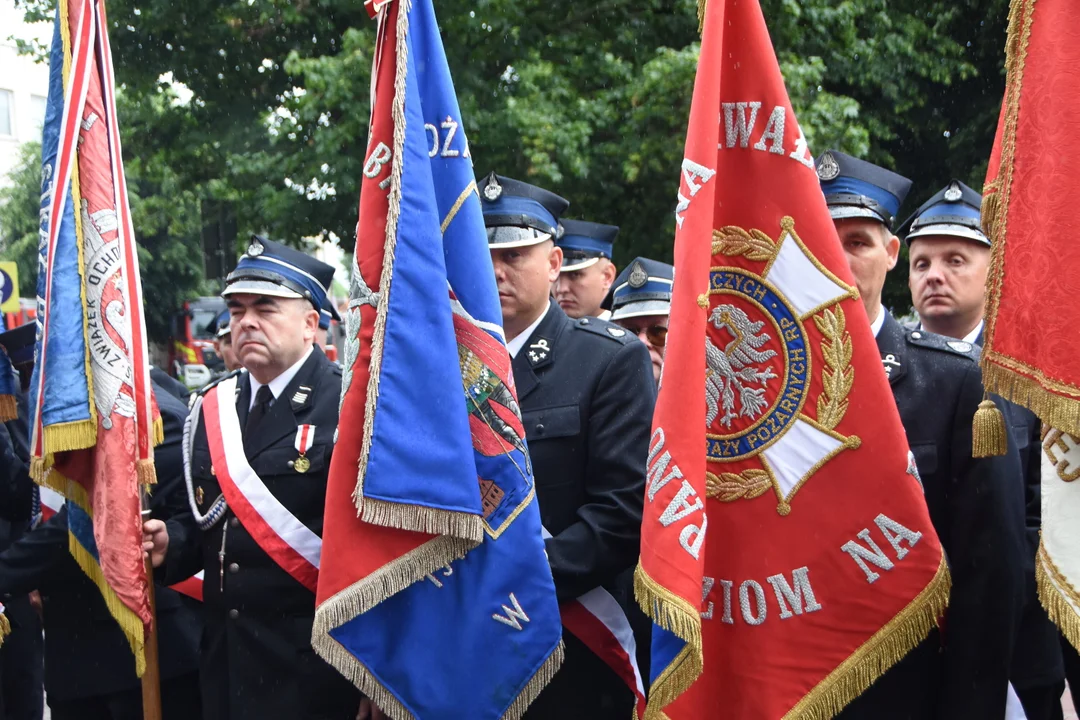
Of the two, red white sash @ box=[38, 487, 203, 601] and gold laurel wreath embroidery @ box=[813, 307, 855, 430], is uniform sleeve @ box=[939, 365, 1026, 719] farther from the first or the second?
red white sash @ box=[38, 487, 203, 601]

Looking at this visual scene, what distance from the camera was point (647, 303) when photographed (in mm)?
5715

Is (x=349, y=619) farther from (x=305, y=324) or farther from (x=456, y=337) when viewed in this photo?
(x=305, y=324)

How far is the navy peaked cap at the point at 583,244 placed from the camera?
6158 millimetres

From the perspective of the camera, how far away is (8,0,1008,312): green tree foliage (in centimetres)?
1080

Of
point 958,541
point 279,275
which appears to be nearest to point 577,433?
point 958,541

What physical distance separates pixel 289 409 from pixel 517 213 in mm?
1059

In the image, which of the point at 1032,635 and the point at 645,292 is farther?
the point at 645,292

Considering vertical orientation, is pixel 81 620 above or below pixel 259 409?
below

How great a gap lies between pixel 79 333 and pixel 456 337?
1.68 m

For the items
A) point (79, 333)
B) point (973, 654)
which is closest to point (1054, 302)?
point (973, 654)

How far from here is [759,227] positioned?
3006mm

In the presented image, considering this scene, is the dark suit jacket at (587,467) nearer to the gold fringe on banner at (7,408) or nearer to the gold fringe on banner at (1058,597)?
the gold fringe on banner at (1058,597)

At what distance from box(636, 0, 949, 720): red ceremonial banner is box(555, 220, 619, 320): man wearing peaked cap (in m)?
3.07

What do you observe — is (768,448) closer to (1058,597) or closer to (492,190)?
(1058,597)
